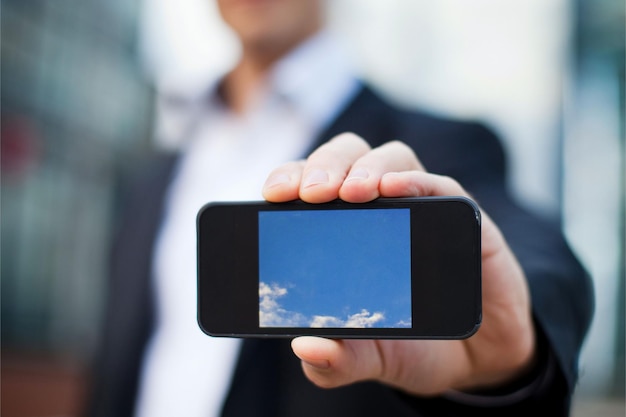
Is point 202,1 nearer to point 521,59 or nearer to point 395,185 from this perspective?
point 521,59

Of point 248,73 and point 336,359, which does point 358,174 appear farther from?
point 248,73

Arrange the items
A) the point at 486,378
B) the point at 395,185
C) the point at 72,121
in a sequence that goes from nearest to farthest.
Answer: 1. the point at 395,185
2. the point at 486,378
3. the point at 72,121

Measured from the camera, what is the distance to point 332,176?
38cm

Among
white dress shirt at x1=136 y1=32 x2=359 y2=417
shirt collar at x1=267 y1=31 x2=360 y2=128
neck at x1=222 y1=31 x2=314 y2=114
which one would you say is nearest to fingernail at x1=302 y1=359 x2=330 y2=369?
white dress shirt at x1=136 y1=32 x2=359 y2=417

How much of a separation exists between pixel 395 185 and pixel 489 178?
36 cm

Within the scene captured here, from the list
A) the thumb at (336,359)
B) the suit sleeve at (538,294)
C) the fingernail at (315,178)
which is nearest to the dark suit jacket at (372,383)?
the suit sleeve at (538,294)

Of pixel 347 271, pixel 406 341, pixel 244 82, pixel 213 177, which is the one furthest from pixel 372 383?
pixel 244 82

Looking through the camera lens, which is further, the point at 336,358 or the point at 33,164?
the point at 33,164

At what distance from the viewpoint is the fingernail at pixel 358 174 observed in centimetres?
38

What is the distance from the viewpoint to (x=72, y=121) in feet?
6.48

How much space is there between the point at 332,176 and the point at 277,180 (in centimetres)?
3

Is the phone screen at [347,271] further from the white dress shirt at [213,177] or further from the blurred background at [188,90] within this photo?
the blurred background at [188,90]

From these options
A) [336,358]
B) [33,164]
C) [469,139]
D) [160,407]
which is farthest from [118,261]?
[33,164]

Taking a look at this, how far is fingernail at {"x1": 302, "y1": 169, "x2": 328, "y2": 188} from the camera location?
38 centimetres
